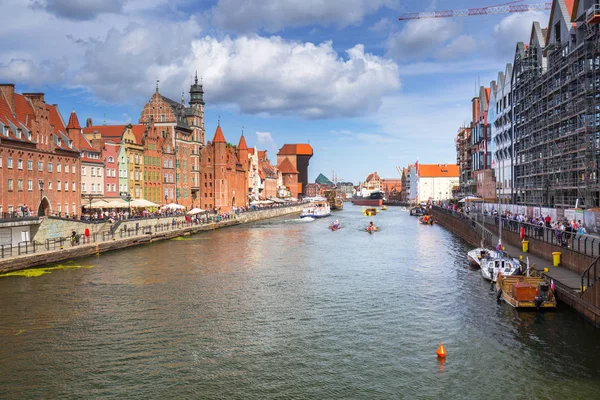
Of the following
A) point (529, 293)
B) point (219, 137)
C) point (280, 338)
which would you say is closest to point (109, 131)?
point (219, 137)

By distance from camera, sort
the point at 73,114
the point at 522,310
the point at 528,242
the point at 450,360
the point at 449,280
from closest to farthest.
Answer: the point at 450,360, the point at 522,310, the point at 449,280, the point at 528,242, the point at 73,114

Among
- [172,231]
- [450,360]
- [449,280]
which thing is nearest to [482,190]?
[172,231]

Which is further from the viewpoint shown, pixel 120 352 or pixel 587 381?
pixel 120 352

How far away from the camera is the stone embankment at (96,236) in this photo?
45188mm

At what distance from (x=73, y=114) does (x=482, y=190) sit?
80.2 meters

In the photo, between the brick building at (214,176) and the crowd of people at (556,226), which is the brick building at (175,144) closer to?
the brick building at (214,176)

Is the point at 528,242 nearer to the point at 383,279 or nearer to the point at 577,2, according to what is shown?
the point at 383,279

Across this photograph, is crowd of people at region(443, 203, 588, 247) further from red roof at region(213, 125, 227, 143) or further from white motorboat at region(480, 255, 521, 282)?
red roof at region(213, 125, 227, 143)

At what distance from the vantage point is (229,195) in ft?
446

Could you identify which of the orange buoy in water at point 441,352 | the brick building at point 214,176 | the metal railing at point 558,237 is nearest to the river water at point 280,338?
the orange buoy in water at point 441,352

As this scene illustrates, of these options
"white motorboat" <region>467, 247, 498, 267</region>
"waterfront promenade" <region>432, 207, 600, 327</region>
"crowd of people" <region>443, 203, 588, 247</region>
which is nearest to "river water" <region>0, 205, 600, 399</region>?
"waterfront promenade" <region>432, 207, 600, 327</region>

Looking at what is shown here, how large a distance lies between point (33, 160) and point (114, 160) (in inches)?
1078

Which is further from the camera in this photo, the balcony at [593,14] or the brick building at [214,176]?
the brick building at [214,176]

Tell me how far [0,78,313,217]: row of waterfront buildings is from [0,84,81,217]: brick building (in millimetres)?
110
